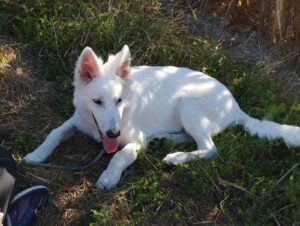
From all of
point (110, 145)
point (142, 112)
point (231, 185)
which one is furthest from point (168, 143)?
point (231, 185)

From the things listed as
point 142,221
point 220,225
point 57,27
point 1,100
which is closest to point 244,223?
Result: point 220,225

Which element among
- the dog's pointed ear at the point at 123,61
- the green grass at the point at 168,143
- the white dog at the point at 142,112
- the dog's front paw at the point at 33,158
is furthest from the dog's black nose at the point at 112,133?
the dog's front paw at the point at 33,158

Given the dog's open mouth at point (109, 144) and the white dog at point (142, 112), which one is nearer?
the white dog at point (142, 112)

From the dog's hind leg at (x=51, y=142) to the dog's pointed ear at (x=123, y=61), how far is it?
0.67 metres

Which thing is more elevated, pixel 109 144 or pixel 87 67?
pixel 87 67

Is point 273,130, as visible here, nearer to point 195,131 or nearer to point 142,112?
point 195,131

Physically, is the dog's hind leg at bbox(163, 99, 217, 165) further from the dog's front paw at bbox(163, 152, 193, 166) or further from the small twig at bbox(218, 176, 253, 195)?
the small twig at bbox(218, 176, 253, 195)

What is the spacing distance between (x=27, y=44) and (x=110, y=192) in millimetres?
2256

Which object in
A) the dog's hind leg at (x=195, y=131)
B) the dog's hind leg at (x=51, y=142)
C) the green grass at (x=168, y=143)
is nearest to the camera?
the green grass at (x=168, y=143)

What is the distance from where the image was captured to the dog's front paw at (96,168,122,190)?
409cm

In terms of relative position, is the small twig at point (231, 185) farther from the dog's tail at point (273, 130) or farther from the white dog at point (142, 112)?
the dog's tail at point (273, 130)

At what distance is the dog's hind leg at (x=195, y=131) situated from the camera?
14.4 feet

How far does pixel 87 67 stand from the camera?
13.6 ft

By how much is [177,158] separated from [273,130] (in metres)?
0.95
